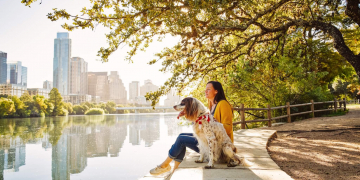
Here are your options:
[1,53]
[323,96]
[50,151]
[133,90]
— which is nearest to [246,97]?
[323,96]

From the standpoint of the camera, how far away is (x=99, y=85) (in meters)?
186

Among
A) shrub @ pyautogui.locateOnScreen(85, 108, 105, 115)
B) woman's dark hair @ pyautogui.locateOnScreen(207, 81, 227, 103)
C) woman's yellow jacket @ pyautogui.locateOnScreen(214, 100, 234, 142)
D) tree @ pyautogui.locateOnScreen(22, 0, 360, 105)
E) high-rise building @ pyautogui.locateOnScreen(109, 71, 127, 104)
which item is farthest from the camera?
high-rise building @ pyautogui.locateOnScreen(109, 71, 127, 104)

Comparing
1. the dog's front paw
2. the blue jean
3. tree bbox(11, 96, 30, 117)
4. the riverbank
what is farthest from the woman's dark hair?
tree bbox(11, 96, 30, 117)

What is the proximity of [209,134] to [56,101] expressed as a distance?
66153mm

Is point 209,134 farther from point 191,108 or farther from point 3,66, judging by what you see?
point 3,66

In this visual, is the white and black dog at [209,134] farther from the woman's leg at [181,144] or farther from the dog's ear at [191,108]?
the woman's leg at [181,144]

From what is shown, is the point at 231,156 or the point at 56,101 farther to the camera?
the point at 56,101

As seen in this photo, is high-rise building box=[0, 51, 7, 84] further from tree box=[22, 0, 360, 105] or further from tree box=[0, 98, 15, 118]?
tree box=[22, 0, 360, 105]

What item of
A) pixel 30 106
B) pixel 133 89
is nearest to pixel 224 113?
pixel 30 106

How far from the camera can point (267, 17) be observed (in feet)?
27.8

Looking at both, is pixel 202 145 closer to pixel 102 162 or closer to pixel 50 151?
pixel 102 162

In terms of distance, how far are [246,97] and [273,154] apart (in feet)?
31.5

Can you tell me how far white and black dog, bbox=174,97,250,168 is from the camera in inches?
119

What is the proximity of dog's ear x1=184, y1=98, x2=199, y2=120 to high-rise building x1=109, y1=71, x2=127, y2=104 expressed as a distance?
174318mm
